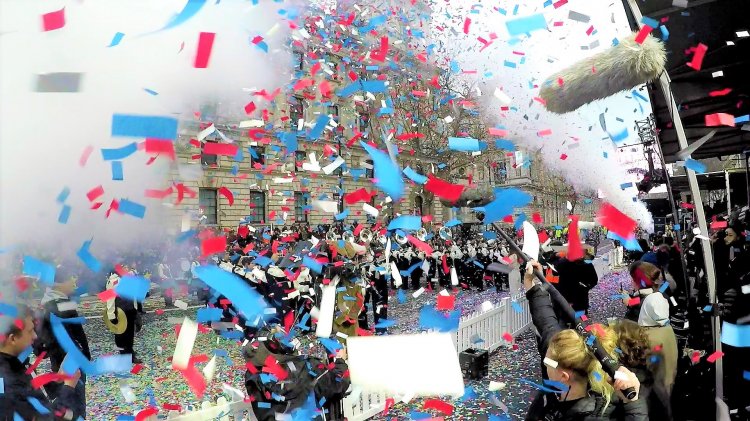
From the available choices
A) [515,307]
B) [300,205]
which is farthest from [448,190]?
[300,205]

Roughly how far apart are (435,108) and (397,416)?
21975 millimetres

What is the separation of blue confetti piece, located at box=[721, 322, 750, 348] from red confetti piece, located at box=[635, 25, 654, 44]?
2.24m

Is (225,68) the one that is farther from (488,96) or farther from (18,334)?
(488,96)

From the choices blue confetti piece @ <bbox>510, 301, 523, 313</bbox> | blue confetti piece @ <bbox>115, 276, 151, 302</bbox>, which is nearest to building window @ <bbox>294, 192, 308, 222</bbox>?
blue confetti piece @ <bbox>510, 301, 523, 313</bbox>

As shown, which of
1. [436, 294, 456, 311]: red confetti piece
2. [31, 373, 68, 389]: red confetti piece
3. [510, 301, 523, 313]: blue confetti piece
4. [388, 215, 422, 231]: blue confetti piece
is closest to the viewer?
[31, 373, 68, 389]: red confetti piece

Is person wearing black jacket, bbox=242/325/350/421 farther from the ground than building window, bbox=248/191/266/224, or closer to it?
closer to it

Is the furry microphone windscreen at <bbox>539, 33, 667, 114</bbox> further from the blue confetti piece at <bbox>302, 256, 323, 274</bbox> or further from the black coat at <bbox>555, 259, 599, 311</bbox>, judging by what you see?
the blue confetti piece at <bbox>302, 256, 323, 274</bbox>

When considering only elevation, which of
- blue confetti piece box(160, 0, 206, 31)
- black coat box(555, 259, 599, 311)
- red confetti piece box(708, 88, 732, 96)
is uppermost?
blue confetti piece box(160, 0, 206, 31)

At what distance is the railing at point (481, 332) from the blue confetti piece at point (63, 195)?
2.87m

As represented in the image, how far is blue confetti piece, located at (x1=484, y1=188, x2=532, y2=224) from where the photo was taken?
364 cm

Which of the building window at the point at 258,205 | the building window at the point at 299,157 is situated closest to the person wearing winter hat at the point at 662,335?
the building window at the point at 299,157

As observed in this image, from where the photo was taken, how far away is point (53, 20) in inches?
92.5

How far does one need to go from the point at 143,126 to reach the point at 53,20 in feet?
2.08

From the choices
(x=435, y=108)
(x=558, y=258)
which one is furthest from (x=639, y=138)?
(x=435, y=108)
